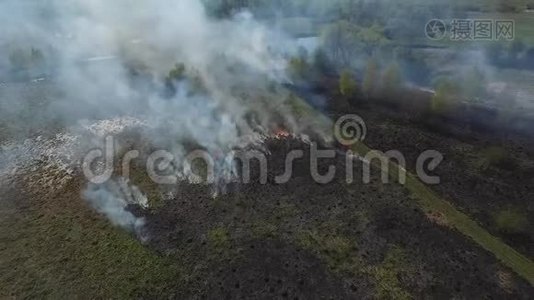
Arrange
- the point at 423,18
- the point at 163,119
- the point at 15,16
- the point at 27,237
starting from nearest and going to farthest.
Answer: the point at 27,237
the point at 163,119
the point at 423,18
the point at 15,16

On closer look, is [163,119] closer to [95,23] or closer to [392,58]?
[392,58]

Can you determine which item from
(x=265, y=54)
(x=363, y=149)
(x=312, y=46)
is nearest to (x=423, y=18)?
(x=312, y=46)

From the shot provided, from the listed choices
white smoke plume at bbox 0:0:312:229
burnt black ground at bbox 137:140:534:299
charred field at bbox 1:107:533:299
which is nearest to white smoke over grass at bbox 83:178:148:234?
white smoke plume at bbox 0:0:312:229

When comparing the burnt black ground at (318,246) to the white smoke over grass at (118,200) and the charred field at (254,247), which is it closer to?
the charred field at (254,247)

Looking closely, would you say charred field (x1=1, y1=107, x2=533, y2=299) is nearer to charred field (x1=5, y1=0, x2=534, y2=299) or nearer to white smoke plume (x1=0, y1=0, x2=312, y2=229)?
charred field (x1=5, y1=0, x2=534, y2=299)

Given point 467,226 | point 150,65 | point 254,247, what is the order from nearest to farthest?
point 254,247
point 467,226
point 150,65

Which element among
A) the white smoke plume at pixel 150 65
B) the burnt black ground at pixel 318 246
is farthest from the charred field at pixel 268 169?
the white smoke plume at pixel 150 65

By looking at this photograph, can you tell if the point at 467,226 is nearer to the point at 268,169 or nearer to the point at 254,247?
the point at 254,247

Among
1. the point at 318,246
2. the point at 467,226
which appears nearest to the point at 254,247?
the point at 318,246
